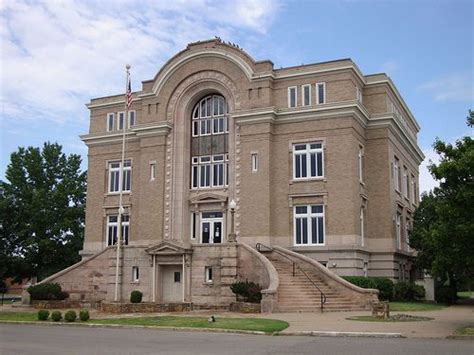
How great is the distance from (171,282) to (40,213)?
20.7 m

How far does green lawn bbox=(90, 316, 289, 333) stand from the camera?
21.7 meters

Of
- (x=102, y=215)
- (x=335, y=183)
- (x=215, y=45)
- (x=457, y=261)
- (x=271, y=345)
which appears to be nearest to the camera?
(x=271, y=345)

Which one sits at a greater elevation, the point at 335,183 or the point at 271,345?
the point at 335,183

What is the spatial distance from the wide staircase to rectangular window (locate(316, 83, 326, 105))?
11.5 meters

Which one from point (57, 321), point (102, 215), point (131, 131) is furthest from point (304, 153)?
point (57, 321)

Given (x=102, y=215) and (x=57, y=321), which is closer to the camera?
(x=57, y=321)

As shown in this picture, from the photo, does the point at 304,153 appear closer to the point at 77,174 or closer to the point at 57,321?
the point at 57,321

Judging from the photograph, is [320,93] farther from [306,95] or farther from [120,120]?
[120,120]

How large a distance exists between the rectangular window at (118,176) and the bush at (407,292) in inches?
864

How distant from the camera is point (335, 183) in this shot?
39.7 metres

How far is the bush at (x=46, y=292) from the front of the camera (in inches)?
1470

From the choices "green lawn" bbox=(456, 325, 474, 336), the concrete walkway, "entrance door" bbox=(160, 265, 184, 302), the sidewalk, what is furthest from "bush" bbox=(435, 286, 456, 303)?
"green lawn" bbox=(456, 325, 474, 336)

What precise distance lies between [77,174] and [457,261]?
4234 cm

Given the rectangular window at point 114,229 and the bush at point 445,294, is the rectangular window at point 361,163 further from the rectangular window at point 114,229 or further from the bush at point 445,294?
the rectangular window at point 114,229
